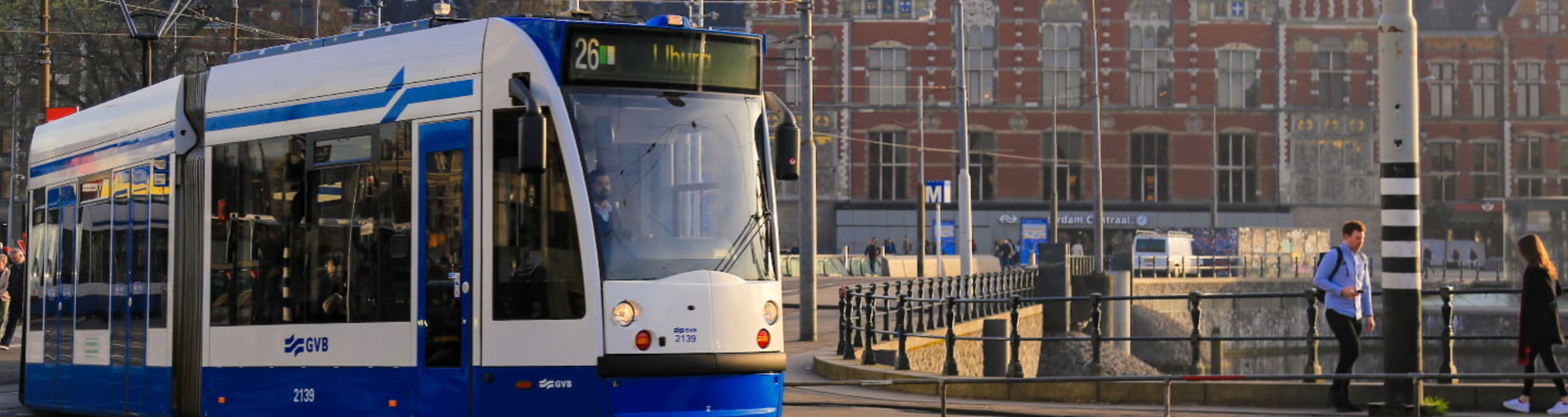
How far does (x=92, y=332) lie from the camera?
14398mm

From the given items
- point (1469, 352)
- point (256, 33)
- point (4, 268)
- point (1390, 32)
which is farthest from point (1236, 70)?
point (1390, 32)

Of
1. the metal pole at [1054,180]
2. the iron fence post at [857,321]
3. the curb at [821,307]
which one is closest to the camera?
the iron fence post at [857,321]

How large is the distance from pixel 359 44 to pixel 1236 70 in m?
59.3

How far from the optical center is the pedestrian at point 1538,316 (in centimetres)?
1380

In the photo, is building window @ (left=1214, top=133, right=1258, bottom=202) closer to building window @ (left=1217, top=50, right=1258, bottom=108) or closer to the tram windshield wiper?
building window @ (left=1217, top=50, right=1258, bottom=108)

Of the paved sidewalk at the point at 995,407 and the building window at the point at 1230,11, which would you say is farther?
the building window at the point at 1230,11

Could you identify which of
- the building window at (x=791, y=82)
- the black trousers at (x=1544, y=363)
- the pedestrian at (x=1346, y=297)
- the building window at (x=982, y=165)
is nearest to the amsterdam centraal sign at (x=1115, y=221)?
the building window at (x=982, y=165)

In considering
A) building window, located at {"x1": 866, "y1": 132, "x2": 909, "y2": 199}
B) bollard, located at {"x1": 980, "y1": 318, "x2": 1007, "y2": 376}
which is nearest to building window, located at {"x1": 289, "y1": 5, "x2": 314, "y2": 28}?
building window, located at {"x1": 866, "y1": 132, "x2": 909, "y2": 199}

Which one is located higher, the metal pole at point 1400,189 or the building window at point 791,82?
the building window at point 791,82

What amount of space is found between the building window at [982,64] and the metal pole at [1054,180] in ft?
7.25

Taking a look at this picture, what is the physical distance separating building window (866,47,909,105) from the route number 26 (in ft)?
185

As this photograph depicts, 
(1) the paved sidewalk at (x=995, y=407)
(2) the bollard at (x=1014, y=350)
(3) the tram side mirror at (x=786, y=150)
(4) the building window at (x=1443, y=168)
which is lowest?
(1) the paved sidewalk at (x=995, y=407)

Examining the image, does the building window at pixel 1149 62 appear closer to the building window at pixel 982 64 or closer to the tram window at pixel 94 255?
the building window at pixel 982 64

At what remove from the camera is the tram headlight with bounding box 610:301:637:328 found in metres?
10.2
